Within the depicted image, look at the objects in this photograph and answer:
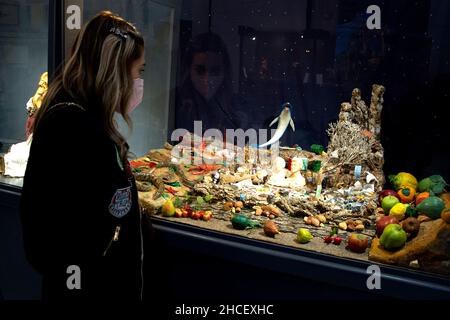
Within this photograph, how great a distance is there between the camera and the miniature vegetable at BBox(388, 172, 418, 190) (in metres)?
2.80

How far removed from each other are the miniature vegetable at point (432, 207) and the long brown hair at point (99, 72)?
1.43 meters

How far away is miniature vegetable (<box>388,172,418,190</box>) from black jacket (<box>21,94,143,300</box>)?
61.0 inches

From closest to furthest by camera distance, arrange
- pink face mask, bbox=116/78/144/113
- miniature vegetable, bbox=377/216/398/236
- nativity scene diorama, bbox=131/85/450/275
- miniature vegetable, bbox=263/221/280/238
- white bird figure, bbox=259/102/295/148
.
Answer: pink face mask, bbox=116/78/144/113
nativity scene diorama, bbox=131/85/450/275
miniature vegetable, bbox=377/216/398/236
miniature vegetable, bbox=263/221/280/238
white bird figure, bbox=259/102/295/148

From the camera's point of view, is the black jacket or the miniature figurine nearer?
the black jacket

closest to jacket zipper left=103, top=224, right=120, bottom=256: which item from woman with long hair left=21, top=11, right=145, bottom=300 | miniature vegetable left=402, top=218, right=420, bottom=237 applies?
A: woman with long hair left=21, top=11, right=145, bottom=300

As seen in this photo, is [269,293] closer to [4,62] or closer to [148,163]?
[148,163]

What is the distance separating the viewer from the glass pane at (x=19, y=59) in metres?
3.60

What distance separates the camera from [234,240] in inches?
101

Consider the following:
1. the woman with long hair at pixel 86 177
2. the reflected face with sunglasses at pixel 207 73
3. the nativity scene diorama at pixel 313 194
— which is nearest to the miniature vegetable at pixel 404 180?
the nativity scene diorama at pixel 313 194

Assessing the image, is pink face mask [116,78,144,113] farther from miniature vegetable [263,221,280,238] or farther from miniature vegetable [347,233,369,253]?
miniature vegetable [347,233,369,253]

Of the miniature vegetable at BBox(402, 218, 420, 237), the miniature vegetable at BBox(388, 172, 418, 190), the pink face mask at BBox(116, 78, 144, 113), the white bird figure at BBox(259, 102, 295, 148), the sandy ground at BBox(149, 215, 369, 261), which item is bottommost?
the sandy ground at BBox(149, 215, 369, 261)

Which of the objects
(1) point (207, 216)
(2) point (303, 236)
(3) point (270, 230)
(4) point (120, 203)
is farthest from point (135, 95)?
(2) point (303, 236)

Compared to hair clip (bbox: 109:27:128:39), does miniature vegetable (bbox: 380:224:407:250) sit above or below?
below
